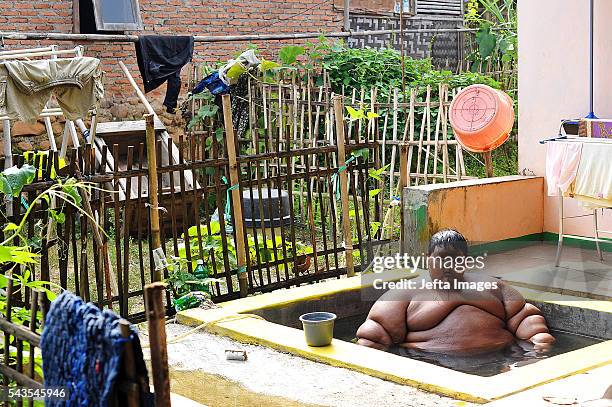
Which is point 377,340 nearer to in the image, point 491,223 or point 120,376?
point 491,223

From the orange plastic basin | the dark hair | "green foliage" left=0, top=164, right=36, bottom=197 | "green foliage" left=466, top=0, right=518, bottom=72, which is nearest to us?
"green foliage" left=0, top=164, right=36, bottom=197

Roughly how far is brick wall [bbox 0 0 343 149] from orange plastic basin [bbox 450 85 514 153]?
19.0ft

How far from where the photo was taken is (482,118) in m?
8.89

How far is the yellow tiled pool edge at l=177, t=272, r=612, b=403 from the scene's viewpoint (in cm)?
523

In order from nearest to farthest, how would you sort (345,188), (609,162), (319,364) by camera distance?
(319,364), (609,162), (345,188)

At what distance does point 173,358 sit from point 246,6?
9605 mm

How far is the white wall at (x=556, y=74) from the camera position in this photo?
9055 millimetres

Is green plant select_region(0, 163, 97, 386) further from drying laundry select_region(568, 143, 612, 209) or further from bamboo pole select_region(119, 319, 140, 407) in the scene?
drying laundry select_region(568, 143, 612, 209)

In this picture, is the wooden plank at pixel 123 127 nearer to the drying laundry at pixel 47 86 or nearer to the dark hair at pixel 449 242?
the drying laundry at pixel 47 86

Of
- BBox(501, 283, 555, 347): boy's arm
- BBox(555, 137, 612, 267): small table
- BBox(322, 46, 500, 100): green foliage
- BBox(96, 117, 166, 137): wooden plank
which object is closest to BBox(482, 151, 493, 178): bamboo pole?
BBox(555, 137, 612, 267): small table

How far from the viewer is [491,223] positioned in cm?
930

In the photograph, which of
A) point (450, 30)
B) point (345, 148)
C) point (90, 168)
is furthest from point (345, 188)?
point (450, 30)

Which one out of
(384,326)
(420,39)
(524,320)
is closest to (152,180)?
(384,326)

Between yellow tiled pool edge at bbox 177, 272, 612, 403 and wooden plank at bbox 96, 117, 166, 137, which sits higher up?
wooden plank at bbox 96, 117, 166, 137
